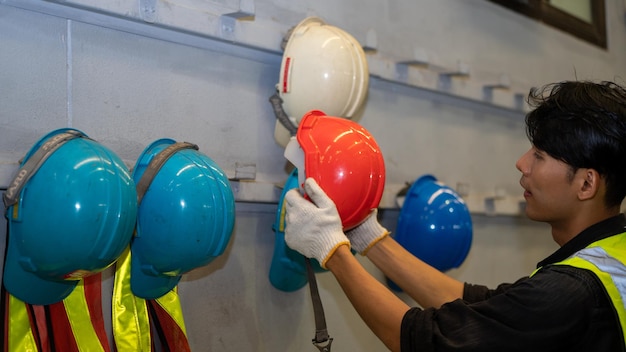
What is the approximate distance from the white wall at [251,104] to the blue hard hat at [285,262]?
48mm

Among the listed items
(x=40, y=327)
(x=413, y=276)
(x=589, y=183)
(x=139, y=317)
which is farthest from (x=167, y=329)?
(x=589, y=183)

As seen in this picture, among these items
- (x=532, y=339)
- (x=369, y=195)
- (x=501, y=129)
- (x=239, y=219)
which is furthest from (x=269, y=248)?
(x=501, y=129)

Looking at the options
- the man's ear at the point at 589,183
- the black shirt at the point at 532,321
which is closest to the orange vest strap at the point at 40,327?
the black shirt at the point at 532,321

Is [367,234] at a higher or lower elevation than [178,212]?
lower

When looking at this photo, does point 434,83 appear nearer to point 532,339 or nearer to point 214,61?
point 214,61

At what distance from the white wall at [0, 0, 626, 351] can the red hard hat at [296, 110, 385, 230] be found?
365 millimetres

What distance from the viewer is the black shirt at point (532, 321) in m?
1.36

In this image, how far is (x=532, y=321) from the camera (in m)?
1.36

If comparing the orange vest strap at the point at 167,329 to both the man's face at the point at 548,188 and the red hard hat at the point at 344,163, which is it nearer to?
the red hard hat at the point at 344,163

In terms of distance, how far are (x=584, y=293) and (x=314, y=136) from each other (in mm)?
678

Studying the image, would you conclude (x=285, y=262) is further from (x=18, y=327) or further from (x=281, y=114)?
(x=18, y=327)

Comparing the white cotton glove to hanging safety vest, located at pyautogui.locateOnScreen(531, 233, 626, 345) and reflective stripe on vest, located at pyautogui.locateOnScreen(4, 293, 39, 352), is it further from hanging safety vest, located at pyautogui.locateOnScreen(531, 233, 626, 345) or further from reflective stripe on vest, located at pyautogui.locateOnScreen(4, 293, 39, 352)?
reflective stripe on vest, located at pyautogui.locateOnScreen(4, 293, 39, 352)

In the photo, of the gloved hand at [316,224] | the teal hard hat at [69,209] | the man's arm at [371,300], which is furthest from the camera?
the gloved hand at [316,224]

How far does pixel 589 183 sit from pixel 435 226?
2.45 feet
